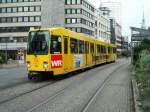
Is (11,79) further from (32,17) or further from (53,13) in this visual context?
(32,17)

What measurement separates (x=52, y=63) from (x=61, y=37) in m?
1.92

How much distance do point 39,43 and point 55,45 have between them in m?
0.92

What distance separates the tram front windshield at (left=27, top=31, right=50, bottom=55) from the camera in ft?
67.8

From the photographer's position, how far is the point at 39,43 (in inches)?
821

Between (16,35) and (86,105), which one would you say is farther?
(16,35)

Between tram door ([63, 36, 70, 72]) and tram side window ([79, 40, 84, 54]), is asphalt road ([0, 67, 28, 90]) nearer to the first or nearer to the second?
tram door ([63, 36, 70, 72])

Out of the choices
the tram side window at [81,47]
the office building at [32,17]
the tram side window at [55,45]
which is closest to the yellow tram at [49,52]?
the tram side window at [55,45]

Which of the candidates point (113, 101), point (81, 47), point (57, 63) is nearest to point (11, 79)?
point (57, 63)

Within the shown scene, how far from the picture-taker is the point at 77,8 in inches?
4222

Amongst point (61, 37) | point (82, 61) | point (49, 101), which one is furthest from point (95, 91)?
point (82, 61)

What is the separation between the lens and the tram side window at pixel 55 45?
20.8m

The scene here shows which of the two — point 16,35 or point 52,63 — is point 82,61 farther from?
point 16,35

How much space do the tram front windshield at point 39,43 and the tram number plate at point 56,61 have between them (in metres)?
0.59

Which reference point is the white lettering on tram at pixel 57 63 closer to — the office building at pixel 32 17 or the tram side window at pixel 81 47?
the tram side window at pixel 81 47
